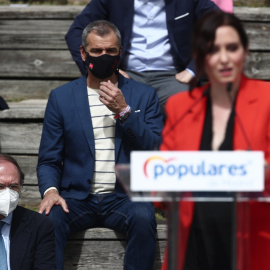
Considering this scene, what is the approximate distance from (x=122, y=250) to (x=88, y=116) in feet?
1.95

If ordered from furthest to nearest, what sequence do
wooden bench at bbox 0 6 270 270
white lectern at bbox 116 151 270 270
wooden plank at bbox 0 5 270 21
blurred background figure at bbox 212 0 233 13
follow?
1. wooden plank at bbox 0 5 270 21
2. blurred background figure at bbox 212 0 233 13
3. wooden bench at bbox 0 6 270 270
4. white lectern at bbox 116 151 270 270

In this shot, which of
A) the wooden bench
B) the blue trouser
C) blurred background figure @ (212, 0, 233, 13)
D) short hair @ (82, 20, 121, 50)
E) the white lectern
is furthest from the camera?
blurred background figure @ (212, 0, 233, 13)

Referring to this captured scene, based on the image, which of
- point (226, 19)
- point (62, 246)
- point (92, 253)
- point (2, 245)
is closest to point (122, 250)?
point (92, 253)

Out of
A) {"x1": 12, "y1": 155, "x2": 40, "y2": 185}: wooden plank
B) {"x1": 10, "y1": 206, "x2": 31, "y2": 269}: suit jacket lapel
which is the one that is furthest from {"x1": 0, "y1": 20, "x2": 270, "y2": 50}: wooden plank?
{"x1": 10, "y1": 206, "x2": 31, "y2": 269}: suit jacket lapel

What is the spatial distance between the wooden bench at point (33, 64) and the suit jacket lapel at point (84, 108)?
49cm

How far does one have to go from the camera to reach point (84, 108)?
2.75 metres

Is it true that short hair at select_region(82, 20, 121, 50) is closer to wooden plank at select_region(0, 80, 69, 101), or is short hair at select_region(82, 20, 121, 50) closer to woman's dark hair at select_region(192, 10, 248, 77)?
wooden plank at select_region(0, 80, 69, 101)

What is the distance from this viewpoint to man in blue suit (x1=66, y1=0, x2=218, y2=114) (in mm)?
→ 3230

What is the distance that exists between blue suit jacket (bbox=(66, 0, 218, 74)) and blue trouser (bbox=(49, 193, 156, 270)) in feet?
2.77

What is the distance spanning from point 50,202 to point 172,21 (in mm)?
1195

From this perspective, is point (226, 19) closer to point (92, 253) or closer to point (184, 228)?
point (184, 228)

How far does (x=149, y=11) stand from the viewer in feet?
10.7

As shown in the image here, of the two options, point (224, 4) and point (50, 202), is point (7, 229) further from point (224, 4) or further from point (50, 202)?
point (224, 4)

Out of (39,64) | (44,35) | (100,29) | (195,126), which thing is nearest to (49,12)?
(44,35)
